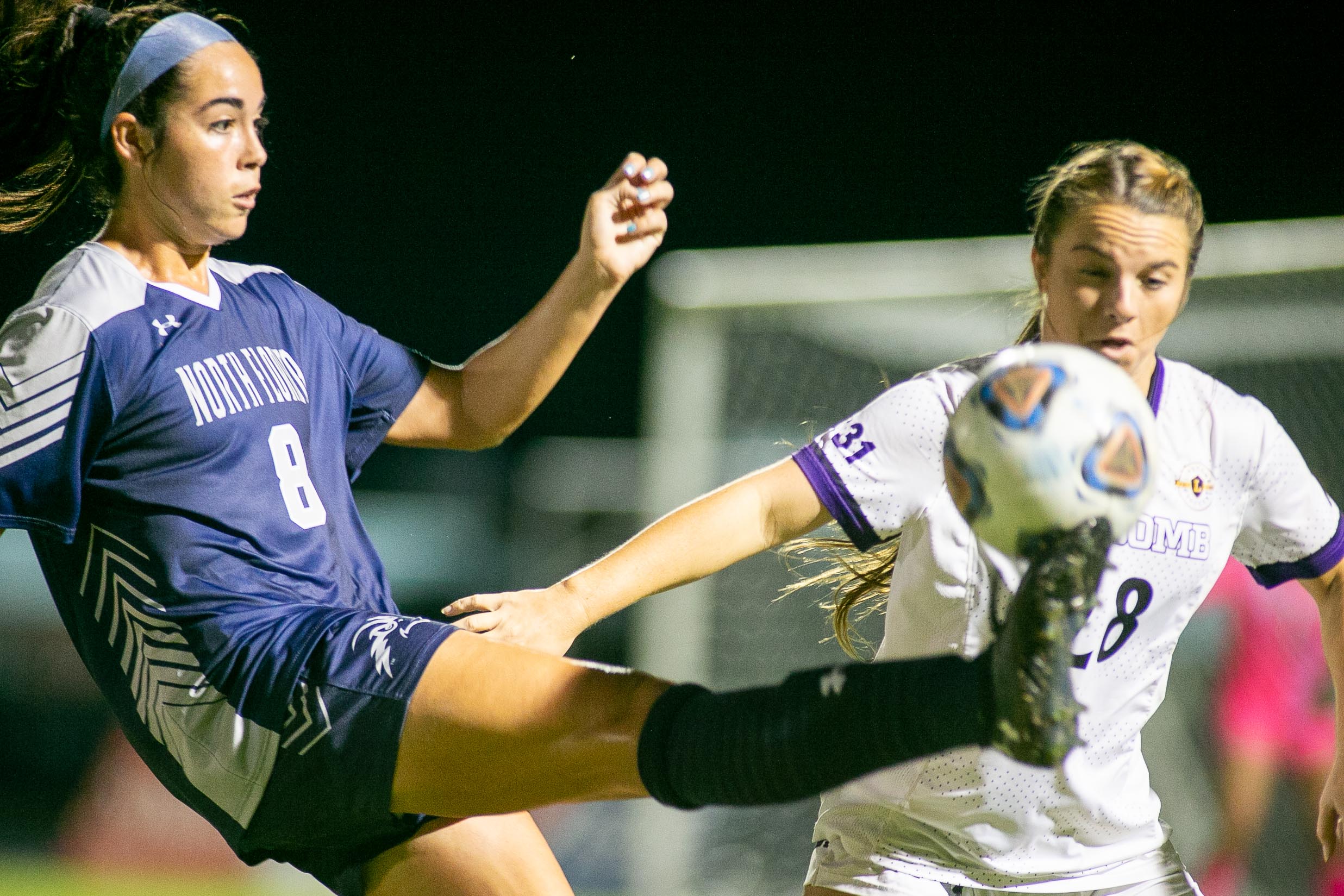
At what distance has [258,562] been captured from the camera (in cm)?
162

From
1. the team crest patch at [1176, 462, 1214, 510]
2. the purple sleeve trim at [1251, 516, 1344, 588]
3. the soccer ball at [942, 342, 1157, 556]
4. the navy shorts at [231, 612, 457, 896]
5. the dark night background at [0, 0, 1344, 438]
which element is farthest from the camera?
the dark night background at [0, 0, 1344, 438]

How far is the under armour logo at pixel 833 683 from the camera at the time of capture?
128 cm

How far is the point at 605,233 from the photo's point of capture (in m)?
1.95

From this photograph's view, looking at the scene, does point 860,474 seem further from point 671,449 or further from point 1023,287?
point 671,449

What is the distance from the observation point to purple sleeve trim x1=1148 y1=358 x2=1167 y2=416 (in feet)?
6.33

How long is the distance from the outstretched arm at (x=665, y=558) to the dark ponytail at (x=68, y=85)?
817 mm

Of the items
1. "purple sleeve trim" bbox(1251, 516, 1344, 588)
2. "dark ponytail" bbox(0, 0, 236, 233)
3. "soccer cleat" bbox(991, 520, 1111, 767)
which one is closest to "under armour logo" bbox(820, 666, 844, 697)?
"soccer cleat" bbox(991, 520, 1111, 767)

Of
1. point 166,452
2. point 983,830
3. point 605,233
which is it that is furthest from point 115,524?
point 983,830

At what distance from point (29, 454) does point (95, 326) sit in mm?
173

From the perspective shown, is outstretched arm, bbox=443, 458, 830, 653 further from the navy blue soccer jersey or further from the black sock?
the black sock

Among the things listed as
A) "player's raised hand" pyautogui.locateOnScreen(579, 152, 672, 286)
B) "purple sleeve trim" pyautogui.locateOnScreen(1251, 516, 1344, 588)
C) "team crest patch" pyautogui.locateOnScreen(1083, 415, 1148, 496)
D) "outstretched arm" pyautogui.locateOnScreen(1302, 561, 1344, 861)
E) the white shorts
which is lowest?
the white shorts

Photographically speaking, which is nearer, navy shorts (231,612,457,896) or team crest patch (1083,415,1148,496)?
team crest patch (1083,415,1148,496)

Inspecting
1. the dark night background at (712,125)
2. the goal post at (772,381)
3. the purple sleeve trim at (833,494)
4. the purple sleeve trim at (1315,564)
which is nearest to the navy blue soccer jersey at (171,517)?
the purple sleeve trim at (833,494)

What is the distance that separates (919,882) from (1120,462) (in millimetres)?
739
